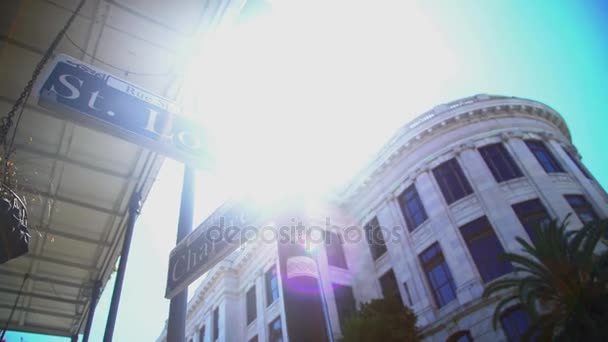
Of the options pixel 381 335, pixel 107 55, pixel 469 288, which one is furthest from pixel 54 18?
pixel 469 288

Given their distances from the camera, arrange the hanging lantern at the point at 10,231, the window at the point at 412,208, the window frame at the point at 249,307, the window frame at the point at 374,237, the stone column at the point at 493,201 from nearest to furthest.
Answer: the hanging lantern at the point at 10,231, the stone column at the point at 493,201, the window at the point at 412,208, the window frame at the point at 374,237, the window frame at the point at 249,307

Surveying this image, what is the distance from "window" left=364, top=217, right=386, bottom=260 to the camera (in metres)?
25.2

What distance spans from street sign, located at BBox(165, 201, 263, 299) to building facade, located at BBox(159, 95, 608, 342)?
14832 mm

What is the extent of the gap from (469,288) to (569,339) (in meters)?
5.27

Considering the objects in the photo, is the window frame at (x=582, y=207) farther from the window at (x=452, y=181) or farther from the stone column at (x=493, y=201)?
the window at (x=452, y=181)

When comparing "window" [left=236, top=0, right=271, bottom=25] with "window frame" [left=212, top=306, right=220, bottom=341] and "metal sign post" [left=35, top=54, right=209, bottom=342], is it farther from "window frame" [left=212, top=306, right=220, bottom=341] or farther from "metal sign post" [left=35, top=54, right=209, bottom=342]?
"window frame" [left=212, top=306, right=220, bottom=341]

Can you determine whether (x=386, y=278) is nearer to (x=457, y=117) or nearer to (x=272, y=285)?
(x=272, y=285)

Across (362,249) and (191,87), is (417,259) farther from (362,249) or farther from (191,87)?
(191,87)

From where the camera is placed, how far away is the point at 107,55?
278 inches

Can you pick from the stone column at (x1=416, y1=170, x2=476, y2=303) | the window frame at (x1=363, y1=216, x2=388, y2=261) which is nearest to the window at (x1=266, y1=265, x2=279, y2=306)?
the window frame at (x1=363, y1=216, x2=388, y2=261)

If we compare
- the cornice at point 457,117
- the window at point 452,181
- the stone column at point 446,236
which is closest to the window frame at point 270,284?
the cornice at point 457,117

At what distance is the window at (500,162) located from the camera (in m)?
21.3

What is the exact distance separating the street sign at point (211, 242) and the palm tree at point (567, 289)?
47.8ft

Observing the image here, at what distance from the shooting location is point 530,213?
1945 centimetres
